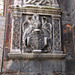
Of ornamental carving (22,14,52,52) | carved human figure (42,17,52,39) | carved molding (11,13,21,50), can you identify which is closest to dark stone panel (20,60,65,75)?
ornamental carving (22,14,52,52)

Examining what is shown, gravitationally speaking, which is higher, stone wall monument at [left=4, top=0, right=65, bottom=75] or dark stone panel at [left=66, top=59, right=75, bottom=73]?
stone wall monument at [left=4, top=0, right=65, bottom=75]

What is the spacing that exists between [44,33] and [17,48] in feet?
3.43

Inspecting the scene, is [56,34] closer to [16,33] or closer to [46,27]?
[46,27]

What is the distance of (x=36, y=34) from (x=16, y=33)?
0.68 m

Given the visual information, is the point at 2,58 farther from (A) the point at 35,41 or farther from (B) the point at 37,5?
(B) the point at 37,5

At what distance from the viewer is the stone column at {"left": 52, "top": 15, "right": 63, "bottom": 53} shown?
4.77 metres

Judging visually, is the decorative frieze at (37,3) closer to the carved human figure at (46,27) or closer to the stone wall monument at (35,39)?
the stone wall monument at (35,39)

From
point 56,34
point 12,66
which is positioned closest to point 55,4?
point 56,34

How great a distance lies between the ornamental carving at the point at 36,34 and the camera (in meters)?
4.61

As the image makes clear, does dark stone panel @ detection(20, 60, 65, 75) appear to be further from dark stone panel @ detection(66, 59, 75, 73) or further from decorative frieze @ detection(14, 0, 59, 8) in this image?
decorative frieze @ detection(14, 0, 59, 8)

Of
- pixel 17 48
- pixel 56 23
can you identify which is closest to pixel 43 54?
pixel 17 48

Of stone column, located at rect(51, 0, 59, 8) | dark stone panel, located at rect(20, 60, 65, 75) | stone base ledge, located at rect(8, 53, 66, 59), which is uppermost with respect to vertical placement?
stone column, located at rect(51, 0, 59, 8)

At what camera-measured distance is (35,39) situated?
4.65 m

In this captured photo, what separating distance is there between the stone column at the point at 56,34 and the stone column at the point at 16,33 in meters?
1.20
